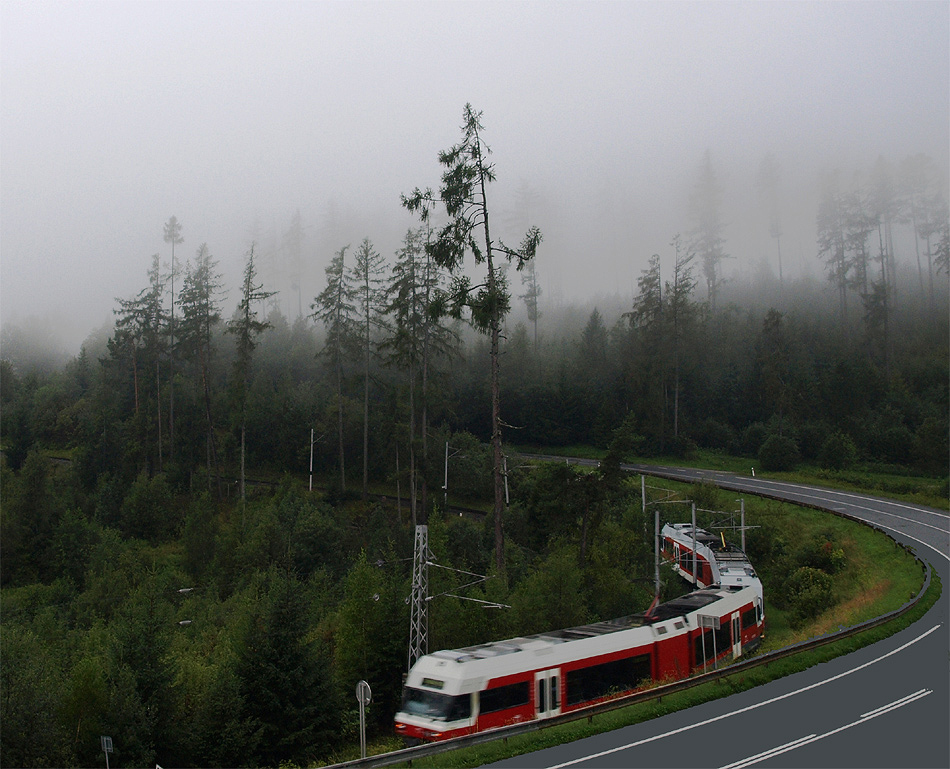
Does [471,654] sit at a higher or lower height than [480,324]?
lower

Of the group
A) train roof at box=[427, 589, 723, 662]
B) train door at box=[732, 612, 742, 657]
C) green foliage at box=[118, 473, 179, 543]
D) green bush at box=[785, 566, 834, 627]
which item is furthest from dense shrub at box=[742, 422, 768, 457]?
green foliage at box=[118, 473, 179, 543]

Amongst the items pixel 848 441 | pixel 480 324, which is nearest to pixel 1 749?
pixel 480 324

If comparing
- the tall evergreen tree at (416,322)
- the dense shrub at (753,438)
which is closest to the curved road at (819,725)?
the tall evergreen tree at (416,322)

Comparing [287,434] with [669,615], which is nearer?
[669,615]

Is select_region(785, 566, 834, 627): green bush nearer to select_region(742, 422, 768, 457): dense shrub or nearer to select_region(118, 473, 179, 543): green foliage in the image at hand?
select_region(742, 422, 768, 457): dense shrub

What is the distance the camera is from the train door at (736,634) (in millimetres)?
22297

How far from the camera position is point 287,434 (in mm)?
50781

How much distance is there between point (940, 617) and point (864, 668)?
6568 mm

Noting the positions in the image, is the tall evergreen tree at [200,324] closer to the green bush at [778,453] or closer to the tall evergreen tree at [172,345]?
the tall evergreen tree at [172,345]

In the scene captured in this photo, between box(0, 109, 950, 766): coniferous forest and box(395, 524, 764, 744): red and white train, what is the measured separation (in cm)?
318

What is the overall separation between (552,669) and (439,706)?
2.92 metres

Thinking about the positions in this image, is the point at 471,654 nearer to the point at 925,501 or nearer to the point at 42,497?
the point at 42,497

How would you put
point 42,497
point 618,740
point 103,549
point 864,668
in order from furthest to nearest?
point 42,497 → point 103,549 → point 864,668 → point 618,740

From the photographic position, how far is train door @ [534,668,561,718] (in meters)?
15.7
